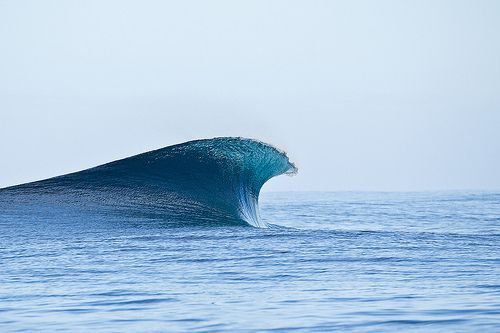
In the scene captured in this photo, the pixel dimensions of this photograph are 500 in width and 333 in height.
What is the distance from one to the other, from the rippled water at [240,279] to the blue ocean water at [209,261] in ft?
0.07

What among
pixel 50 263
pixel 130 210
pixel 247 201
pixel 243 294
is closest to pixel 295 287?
pixel 243 294

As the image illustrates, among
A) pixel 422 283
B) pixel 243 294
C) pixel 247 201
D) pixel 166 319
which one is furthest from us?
pixel 247 201

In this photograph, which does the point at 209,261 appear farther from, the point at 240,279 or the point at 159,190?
the point at 159,190

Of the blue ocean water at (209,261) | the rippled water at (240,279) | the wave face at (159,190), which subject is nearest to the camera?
the rippled water at (240,279)

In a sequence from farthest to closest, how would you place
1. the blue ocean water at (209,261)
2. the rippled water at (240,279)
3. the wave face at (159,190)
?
the wave face at (159,190)
the blue ocean water at (209,261)
the rippled water at (240,279)

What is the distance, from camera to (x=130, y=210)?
18953 millimetres

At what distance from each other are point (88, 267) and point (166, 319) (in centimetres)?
396

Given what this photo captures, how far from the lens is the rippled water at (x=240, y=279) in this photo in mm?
8086

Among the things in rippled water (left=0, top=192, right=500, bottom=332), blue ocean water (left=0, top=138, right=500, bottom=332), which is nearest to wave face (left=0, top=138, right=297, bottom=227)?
blue ocean water (left=0, top=138, right=500, bottom=332)

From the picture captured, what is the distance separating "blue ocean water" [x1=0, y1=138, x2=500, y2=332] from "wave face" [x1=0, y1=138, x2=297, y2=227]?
30 millimetres

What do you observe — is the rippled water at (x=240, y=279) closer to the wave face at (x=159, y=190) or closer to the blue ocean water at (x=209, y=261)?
the blue ocean water at (x=209, y=261)

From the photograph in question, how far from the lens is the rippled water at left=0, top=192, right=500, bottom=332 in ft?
26.5

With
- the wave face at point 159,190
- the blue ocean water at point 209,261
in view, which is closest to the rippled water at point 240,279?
the blue ocean water at point 209,261

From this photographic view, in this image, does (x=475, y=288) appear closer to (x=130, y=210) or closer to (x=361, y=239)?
(x=361, y=239)
